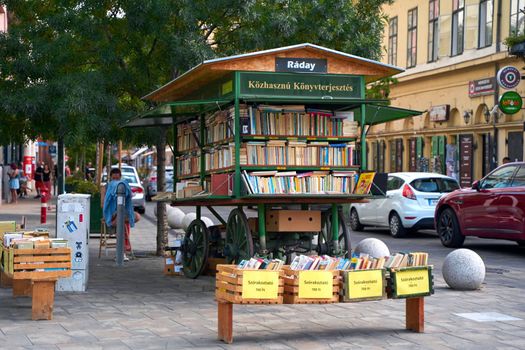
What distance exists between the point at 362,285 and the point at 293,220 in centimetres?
330

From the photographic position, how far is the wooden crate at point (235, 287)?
868 centimetres

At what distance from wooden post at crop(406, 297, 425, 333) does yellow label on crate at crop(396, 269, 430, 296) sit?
0.51 ft

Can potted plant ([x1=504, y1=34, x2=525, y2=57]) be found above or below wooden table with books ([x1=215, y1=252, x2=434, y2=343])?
above

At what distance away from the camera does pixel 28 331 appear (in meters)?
9.39

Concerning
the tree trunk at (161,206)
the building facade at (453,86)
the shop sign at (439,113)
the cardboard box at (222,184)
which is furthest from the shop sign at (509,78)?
the cardboard box at (222,184)

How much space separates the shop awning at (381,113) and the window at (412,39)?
1190 inches

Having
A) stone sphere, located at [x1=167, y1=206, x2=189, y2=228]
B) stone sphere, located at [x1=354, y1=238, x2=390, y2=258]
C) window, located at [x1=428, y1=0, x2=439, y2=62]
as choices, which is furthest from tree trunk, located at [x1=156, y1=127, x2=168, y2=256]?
window, located at [x1=428, y1=0, x2=439, y2=62]

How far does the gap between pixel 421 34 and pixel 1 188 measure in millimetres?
18626

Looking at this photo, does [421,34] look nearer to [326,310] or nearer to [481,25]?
[481,25]

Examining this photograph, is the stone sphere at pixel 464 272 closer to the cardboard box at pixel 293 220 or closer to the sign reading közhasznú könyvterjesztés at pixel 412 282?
the cardboard box at pixel 293 220

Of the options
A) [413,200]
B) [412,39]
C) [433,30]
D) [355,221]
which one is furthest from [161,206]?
[412,39]

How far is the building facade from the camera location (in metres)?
35.2

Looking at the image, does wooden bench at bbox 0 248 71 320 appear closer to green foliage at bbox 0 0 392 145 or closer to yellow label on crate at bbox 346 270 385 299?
yellow label on crate at bbox 346 270 385 299

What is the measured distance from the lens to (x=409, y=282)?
9266mm
